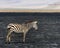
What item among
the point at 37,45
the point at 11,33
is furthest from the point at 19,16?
the point at 37,45

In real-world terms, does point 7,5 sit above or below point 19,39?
above

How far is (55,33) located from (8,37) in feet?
1.51

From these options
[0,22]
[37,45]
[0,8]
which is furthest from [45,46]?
[0,8]

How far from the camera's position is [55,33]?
157cm

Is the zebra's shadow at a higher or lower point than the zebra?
lower

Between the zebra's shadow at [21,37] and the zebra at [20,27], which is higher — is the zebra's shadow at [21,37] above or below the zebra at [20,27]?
below

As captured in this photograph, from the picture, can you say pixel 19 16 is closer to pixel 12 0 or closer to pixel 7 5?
pixel 7 5

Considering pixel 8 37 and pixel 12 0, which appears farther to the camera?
pixel 12 0

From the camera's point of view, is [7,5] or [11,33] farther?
[7,5]

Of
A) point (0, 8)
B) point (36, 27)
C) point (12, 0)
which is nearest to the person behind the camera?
point (36, 27)

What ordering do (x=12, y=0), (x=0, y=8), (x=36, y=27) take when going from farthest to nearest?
(x=12, y=0)
(x=0, y=8)
(x=36, y=27)

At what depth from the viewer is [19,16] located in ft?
5.21

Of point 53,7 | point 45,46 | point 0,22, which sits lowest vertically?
point 45,46

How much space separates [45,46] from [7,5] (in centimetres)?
61
